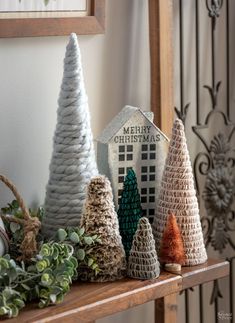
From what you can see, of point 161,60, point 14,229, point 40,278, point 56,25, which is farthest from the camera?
point 161,60

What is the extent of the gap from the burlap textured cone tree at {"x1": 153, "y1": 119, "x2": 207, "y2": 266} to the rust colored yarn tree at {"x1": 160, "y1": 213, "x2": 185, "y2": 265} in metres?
0.02

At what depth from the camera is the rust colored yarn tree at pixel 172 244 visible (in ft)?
3.17

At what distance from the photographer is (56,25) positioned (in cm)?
106

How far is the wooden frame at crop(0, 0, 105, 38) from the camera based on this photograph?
1008mm

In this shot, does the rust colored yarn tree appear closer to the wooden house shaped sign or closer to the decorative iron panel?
the wooden house shaped sign

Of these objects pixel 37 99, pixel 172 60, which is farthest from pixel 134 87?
pixel 37 99

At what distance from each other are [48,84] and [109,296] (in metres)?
0.34

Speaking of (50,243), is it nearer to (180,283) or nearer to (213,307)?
(180,283)

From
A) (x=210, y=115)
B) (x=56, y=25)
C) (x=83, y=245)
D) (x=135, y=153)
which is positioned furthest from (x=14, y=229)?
(x=210, y=115)

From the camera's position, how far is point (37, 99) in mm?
1070

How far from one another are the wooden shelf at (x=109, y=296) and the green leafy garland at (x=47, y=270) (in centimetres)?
1

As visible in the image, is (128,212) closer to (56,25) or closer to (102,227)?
(102,227)

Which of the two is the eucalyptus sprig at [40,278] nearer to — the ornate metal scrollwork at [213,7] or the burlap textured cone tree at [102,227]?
the burlap textured cone tree at [102,227]

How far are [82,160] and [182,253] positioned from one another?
7.1 inches
